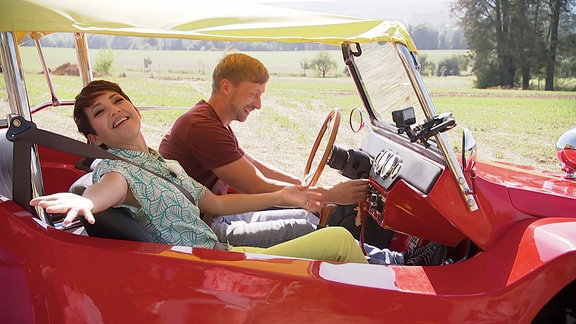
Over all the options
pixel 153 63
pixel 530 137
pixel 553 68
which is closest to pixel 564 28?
pixel 553 68

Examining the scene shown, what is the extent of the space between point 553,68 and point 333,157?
371 inches

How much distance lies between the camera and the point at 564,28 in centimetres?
1027

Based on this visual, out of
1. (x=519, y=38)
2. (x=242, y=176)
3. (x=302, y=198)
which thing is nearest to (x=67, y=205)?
(x=302, y=198)

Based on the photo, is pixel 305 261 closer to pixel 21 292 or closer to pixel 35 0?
pixel 21 292

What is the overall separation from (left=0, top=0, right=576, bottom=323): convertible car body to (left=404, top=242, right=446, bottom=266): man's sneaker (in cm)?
12

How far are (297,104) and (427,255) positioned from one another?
8043 mm

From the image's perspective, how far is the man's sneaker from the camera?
1.84 meters

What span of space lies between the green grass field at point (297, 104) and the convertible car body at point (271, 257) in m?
5.96

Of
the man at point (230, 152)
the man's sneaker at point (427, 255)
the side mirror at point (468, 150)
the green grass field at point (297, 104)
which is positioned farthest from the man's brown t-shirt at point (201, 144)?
the green grass field at point (297, 104)

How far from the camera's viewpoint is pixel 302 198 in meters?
2.03

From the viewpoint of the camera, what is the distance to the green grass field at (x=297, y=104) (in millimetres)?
8234

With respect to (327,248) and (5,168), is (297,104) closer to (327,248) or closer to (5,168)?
(5,168)

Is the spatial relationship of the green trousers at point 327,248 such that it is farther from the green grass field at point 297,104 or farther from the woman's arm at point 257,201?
the green grass field at point 297,104

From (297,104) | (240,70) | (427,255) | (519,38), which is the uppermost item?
(519,38)
